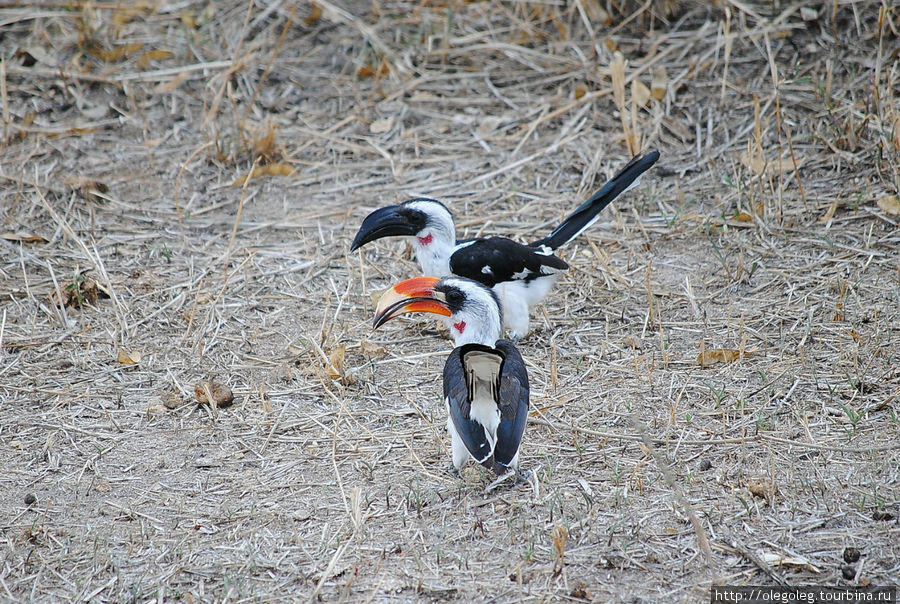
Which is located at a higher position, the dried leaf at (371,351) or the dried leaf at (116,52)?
the dried leaf at (116,52)

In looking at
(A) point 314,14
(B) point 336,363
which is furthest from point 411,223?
(A) point 314,14

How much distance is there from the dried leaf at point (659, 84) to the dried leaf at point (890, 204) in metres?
1.79

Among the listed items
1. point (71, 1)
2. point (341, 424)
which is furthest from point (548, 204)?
point (71, 1)

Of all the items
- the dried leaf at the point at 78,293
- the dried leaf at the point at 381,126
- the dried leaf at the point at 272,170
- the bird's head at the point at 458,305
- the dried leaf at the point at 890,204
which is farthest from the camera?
the dried leaf at the point at 381,126

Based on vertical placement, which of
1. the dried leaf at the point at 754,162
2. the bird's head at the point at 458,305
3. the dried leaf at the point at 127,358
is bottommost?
the dried leaf at the point at 127,358

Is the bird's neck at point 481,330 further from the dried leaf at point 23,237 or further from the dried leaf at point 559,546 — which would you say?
the dried leaf at point 23,237

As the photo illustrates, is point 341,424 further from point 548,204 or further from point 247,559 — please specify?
point 548,204

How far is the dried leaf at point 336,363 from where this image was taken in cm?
473

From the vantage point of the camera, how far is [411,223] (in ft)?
17.4

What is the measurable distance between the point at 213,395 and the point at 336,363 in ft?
2.01

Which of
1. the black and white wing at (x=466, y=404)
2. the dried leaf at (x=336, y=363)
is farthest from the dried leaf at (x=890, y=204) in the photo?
the dried leaf at (x=336, y=363)

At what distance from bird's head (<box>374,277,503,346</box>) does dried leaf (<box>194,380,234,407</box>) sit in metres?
0.89

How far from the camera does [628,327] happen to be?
5.11 m

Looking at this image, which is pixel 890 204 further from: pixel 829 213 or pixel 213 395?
pixel 213 395
